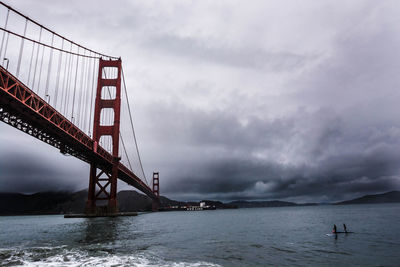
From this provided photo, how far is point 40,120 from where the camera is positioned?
30.4 meters

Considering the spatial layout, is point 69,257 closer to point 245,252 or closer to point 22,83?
point 245,252

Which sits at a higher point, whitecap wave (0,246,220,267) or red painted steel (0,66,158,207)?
red painted steel (0,66,158,207)

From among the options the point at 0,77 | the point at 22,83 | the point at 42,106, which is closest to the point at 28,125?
the point at 42,106

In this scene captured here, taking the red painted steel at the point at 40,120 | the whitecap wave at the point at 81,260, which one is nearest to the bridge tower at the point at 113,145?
the red painted steel at the point at 40,120

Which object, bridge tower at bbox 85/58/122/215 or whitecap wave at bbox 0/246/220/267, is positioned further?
bridge tower at bbox 85/58/122/215

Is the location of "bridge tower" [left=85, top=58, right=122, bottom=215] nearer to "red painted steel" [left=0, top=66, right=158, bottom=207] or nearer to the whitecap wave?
"red painted steel" [left=0, top=66, right=158, bottom=207]

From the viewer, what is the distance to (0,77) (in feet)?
74.6

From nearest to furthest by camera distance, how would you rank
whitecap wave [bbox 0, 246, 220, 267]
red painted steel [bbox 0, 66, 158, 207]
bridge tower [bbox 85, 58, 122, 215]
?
whitecap wave [bbox 0, 246, 220, 267]
red painted steel [bbox 0, 66, 158, 207]
bridge tower [bbox 85, 58, 122, 215]

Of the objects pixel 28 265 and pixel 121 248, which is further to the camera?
pixel 121 248

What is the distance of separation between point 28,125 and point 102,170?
26.5 metres

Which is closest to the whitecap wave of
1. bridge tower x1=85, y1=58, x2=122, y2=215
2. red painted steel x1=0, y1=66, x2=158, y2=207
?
red painted steel x1=0, y1=66, x2=158, y2=207

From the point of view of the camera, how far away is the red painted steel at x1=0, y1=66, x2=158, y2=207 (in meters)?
24.5

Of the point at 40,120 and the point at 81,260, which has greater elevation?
the point at 40,120

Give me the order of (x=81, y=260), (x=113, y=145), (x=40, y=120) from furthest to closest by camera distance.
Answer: (x=113, y=145) → (x=40, y=120) → (x=81, y=260)
